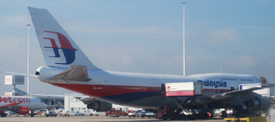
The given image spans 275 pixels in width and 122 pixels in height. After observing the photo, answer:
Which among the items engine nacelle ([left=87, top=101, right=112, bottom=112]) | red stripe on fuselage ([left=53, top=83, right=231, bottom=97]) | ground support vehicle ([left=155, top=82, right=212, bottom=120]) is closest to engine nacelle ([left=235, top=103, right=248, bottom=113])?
ground support vehicle ([left=155, top=82, right=212, bottom=120])

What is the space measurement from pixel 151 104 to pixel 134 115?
18.0m

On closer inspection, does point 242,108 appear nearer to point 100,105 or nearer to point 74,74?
point 100,105

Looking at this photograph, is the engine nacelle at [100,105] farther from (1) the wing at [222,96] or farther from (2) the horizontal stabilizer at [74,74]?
(1) the wing at [222,96]

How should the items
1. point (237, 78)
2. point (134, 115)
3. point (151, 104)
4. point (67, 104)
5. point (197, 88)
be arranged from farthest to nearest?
point (67, 104), point (134, 115), point (237, 78), point (151, 104), point (197, 88)

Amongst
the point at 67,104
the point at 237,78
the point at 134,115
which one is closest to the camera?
the point at 237,78

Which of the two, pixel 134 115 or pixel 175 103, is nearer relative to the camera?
pixel 175 103

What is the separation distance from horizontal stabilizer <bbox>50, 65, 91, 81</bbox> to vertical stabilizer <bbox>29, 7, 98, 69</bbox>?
4.44 feet

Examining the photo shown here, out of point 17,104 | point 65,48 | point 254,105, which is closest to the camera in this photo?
point 65,48

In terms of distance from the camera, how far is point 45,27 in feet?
88.0

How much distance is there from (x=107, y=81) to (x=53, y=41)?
5433 millimetres

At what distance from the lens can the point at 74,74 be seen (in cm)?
2622

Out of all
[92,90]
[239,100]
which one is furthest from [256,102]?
[92,90]

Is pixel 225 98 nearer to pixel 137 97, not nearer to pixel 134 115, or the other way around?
pixel 137 97

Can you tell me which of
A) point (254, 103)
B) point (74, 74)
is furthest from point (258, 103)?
point (74, 74)
